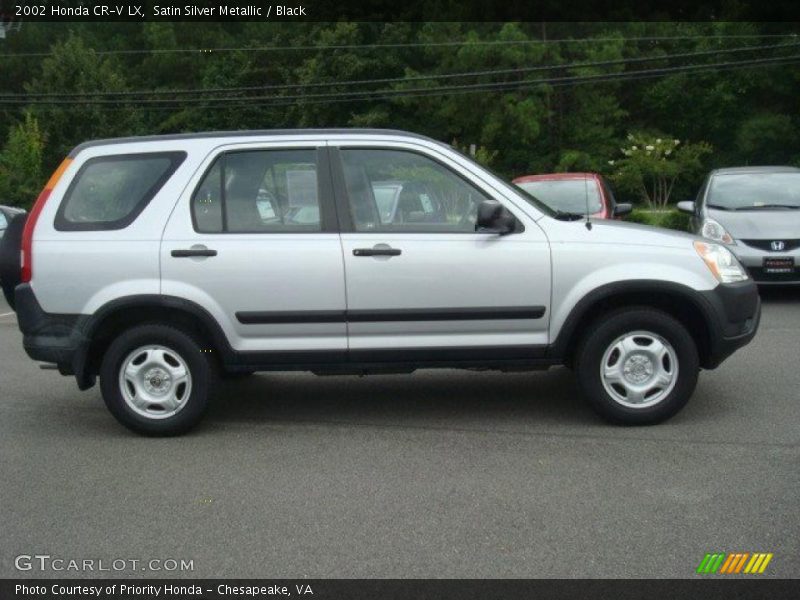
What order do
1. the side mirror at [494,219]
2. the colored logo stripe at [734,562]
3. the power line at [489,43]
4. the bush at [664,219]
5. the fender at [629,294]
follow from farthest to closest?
1. the power line at [489,43]
2. the bush at [664,219]
3. the fender at [629,294]
4. the side mirror at [494,219]
5. the colored logo stripe at [734,562]

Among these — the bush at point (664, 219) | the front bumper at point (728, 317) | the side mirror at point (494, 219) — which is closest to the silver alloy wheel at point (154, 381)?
the side mirror at point (494, 219)

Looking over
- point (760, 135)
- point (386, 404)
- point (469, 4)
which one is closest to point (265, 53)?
point (469, 4)

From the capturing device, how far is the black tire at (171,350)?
6.56 meters

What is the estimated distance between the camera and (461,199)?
21.6 feet

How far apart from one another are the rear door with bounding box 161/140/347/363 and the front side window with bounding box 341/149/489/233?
195mm

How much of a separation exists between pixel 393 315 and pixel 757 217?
7.56 metres

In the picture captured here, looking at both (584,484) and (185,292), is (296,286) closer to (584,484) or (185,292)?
(185,292)

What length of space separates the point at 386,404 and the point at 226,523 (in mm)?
2665

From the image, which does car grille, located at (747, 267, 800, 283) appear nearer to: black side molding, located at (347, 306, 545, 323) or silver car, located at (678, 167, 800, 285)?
silver car, located at (678, 167, 800, 285)

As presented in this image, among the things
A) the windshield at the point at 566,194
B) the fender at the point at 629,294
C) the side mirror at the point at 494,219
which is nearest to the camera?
the side mirror at the point at 494,219

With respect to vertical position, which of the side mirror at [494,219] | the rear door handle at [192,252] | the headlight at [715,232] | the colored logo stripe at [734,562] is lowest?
the colored logo stripe at [734,562]

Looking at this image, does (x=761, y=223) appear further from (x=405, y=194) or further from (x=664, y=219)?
(x=664, y=219)

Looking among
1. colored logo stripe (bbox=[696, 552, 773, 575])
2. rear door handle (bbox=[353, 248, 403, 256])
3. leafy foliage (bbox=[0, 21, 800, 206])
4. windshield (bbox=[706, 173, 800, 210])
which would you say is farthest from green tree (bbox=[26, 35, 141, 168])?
colored logo stripe (bbox=[696, 552, 773, 575])

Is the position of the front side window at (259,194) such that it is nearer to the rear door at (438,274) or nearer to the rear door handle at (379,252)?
the rear door at (438,274)
